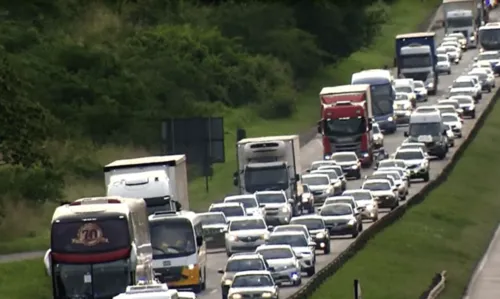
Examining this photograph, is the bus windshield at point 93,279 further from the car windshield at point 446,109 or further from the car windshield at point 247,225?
the car windshield at point 446,109

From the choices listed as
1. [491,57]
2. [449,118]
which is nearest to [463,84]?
[449,118]

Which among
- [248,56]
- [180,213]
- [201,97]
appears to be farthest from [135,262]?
[248,56]

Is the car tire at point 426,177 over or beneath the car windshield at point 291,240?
beneath

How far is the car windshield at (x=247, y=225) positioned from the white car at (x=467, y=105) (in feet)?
145

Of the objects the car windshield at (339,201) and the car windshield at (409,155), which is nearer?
the car windshield at (339,201)

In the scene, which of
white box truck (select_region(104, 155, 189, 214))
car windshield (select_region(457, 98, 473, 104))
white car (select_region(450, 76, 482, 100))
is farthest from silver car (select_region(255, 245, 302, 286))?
white car (select_region(450, 76, 482, 100))

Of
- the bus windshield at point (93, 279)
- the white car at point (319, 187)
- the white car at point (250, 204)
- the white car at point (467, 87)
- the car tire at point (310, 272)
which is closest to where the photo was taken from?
the bus windshield at point (93, 279)

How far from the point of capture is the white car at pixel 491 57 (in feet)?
412

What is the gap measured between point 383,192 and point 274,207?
7142 millimetres

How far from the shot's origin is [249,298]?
48312 millimetres

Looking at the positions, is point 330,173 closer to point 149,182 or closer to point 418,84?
point 149,182

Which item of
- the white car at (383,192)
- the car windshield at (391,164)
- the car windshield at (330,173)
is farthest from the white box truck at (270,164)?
the car windshield at (391,164)

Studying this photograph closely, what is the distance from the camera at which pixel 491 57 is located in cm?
12731

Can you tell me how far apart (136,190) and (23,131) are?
538 centimetres
